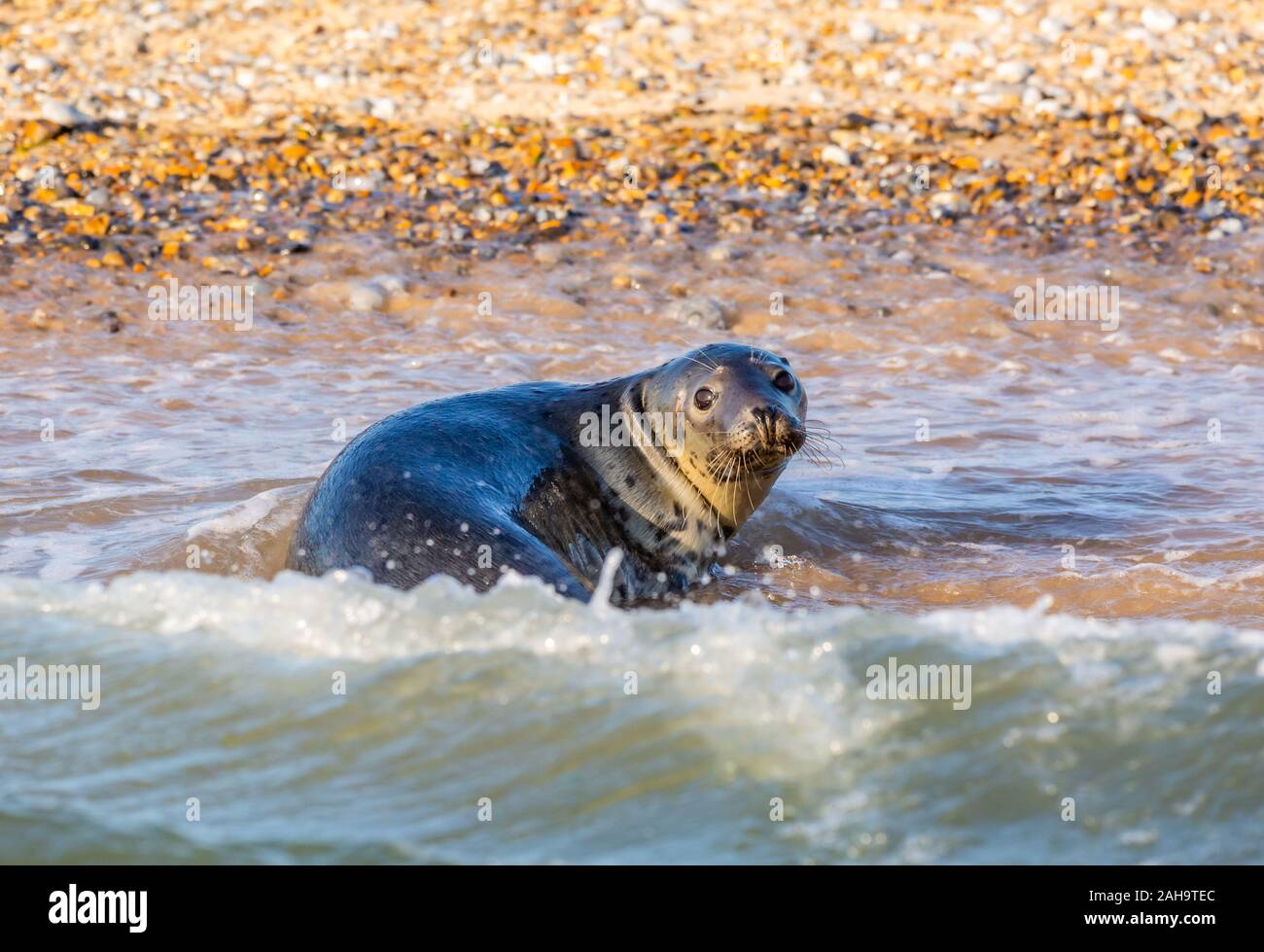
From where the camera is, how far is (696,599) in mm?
6398

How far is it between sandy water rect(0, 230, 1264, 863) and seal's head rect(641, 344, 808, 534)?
407 mm

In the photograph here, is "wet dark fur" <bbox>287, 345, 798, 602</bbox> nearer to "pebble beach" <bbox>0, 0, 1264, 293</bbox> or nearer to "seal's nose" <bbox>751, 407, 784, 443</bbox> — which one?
"seal's nose" <bbox>751, 407, 784, 443</bbox>

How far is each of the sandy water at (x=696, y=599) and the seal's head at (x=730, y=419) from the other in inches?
16.0

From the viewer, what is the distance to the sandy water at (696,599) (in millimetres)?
3854

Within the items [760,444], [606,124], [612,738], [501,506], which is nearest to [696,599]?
[760,444]

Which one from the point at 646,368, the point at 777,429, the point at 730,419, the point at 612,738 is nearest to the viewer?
the point at 612,738

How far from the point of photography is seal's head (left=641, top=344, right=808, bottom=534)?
6.21 m

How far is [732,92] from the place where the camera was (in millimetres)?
13695

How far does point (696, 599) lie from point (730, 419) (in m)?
0.67

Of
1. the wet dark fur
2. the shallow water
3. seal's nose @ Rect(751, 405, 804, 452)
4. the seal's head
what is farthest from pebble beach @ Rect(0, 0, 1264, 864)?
seal's nose @ Rect(751, 405, 804, 452)

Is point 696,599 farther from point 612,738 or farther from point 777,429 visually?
point 612,738

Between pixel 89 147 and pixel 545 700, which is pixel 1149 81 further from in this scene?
pixel 545 700
